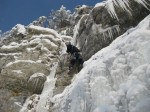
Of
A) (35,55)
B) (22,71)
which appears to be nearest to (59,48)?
(35,55)

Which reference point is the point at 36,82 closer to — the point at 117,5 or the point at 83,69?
the point at 83,69

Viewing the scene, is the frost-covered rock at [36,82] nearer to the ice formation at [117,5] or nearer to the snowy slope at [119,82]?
the ice formation at [117,5]

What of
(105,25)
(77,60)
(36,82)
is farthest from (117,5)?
(36,82)

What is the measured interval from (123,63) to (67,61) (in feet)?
29.0

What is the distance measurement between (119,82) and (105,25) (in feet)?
26.1

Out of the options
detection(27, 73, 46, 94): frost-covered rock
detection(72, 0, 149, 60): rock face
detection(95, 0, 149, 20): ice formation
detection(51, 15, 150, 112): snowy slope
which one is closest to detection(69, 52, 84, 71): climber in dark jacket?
detection(72, 0, 149, 60): rock face

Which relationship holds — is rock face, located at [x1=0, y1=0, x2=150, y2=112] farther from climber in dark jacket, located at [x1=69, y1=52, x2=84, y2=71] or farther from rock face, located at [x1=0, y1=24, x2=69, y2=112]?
climber in dark jacket, located at [x1=69, y1=52, x2=84, y2=71]

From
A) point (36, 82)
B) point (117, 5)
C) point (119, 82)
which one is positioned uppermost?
point (117, 5)

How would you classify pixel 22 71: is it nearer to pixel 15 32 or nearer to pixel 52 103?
pixel 52 103

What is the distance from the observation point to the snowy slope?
8.58m

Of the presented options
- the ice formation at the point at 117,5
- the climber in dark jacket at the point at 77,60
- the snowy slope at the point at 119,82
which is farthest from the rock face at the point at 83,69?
the climber in dark jacket at the point at 77,60

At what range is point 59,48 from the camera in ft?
72.5

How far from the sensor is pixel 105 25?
17.5m

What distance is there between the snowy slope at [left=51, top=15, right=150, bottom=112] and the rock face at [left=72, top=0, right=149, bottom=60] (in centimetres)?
457
